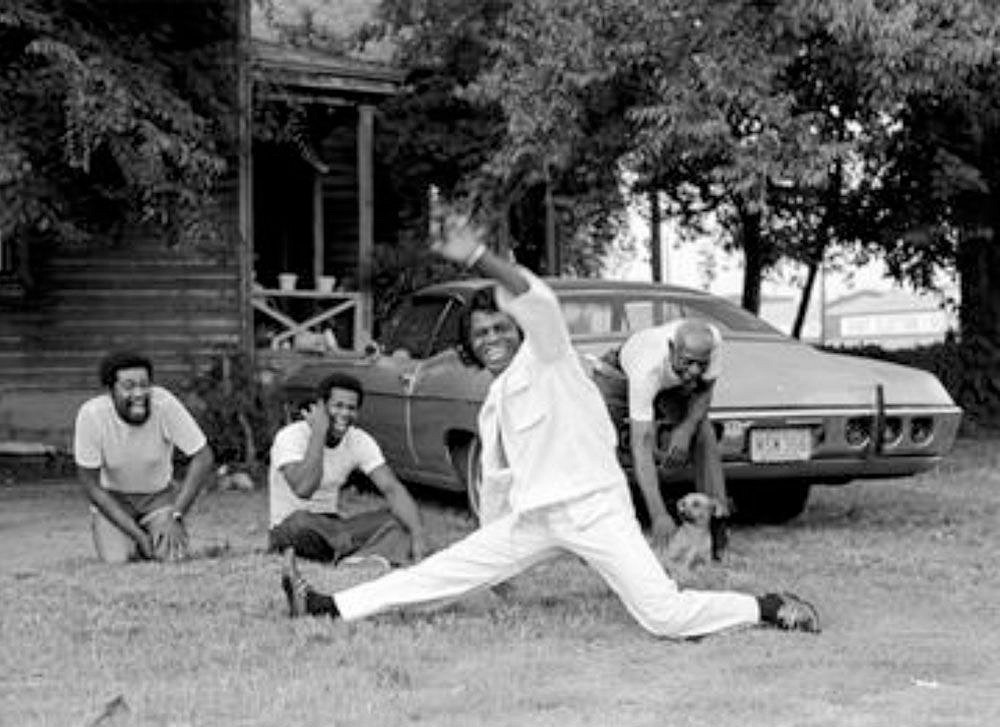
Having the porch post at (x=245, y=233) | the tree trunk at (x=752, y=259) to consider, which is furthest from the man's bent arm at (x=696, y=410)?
the tree trunk at (x=752, y=259)

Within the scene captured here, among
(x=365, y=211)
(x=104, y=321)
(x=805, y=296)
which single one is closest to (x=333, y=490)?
(x=104, y=321)

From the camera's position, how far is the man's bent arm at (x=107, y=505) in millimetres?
8297

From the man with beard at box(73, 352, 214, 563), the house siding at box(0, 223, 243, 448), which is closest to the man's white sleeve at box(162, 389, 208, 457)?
the man with beard at box(73, 352, 214, 563)

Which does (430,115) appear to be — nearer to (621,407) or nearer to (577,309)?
(577,309)

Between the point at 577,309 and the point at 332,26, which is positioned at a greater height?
the point at 332,26

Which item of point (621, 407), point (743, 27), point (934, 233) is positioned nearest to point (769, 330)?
point (621, 407)

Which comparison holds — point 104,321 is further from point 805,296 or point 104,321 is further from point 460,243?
point 460,243

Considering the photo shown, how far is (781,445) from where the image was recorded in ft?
29.5

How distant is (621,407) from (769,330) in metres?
2.19

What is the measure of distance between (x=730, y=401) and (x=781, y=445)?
1.17 feet

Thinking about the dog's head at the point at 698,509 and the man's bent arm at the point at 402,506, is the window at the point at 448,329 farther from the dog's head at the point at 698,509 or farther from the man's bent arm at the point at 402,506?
the dog's head at the point at 698,509

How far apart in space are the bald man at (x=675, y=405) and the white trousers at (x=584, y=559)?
1.63 m

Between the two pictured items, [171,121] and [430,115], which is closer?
[171,121]

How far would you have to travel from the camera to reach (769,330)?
34.7ft
